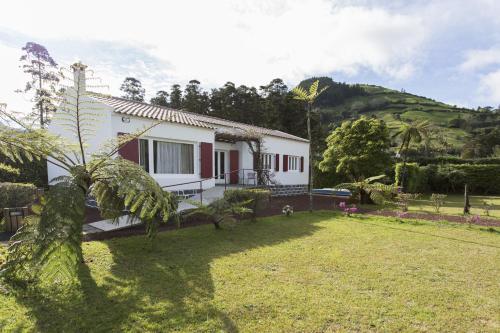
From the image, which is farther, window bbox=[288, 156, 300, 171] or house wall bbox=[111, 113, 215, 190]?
window bbox=[288, 156, 300, 171]

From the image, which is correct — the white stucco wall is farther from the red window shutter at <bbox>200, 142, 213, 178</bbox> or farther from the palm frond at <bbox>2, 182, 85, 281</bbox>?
the palm frond at <bbox>2, 182, 85, 281</bbox>

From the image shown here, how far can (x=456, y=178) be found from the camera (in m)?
25.1

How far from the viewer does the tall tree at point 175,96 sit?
136 ft

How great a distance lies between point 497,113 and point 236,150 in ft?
258

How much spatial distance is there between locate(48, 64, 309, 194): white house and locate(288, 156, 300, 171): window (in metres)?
0.73

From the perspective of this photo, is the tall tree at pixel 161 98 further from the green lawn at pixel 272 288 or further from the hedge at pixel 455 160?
the green lawn at pixel 272 288

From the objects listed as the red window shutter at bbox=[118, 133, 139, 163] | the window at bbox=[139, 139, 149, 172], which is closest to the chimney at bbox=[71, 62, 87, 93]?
the red window shutter at bbox=[118, 133, 139, 163]

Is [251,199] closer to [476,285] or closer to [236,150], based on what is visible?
[476,285]

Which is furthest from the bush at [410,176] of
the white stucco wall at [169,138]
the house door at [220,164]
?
the house door at [220,164]

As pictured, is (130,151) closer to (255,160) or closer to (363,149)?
(255,160)

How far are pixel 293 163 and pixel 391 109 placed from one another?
3122 inches

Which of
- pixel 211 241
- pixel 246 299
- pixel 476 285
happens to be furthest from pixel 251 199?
pixel 476 285

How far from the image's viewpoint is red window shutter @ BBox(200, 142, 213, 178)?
46.9ft

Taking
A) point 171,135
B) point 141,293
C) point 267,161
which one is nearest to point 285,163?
point 267,161
